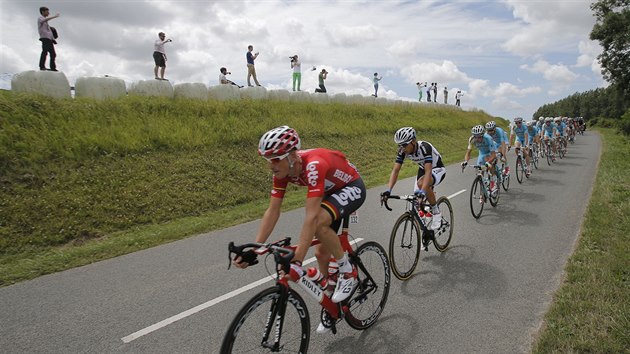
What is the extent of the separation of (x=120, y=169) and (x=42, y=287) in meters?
5.28

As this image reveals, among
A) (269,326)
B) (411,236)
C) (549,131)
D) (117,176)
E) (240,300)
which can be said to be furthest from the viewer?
(549,131)

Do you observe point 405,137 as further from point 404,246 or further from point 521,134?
point 521,134

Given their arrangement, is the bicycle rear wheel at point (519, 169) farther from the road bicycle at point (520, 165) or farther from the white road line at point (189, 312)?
the white road line at point (189, 312)

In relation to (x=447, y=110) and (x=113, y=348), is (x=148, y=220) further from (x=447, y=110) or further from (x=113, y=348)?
(x=447, y=110)

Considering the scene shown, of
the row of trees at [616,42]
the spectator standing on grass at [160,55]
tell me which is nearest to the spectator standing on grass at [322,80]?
the spectator standing on grass at [160,55]

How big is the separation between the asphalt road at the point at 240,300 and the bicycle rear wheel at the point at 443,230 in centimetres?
21

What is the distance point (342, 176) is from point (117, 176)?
833 centimetres

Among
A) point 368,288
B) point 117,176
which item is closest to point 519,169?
point 368,288

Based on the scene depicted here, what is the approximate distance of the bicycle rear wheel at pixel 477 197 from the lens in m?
8.95

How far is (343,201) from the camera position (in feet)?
12.8

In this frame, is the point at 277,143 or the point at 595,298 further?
the point at 595,298

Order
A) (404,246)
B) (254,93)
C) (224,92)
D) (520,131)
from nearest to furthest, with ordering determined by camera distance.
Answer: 1. (404,246)
2. (520,131)
3. (224,92)
4. (254,93)

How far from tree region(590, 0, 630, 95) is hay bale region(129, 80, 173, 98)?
45160mm

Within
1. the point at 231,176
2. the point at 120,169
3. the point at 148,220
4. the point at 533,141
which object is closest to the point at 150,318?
the point at 148,220
